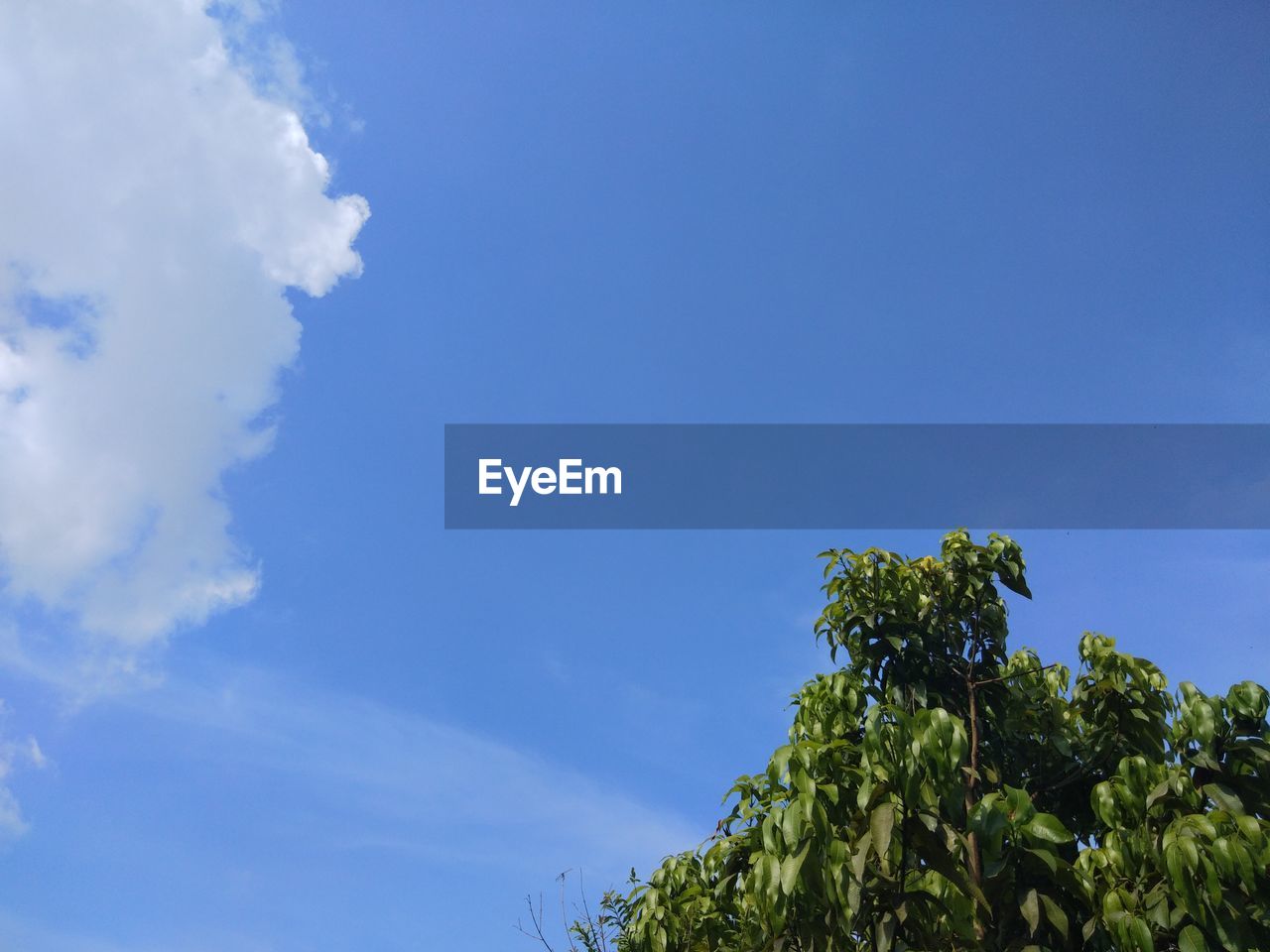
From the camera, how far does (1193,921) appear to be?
149 inches

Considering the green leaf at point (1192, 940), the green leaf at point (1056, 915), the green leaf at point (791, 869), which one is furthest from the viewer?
the green leaf at point (1056, 915)

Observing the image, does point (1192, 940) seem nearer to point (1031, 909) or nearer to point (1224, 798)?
point (1031, 909)

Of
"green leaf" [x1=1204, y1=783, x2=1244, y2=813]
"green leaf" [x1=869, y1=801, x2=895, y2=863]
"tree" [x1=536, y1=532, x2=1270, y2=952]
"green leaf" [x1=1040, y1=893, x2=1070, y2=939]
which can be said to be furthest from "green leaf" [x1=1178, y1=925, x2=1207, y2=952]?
"green leaf" [x1=869, y1=801, x2=895, y2=863]

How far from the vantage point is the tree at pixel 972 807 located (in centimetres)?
357

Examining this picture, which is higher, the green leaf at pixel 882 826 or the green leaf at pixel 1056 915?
the green leaf at pixel 882 826

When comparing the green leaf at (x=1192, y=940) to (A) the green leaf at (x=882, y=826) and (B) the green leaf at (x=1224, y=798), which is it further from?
(A) the green leaf at (x=882, y=826)

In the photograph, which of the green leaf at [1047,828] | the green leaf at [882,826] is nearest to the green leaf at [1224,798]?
the green leaf at [1047,828]

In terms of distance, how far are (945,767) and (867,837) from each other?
409 millimetres

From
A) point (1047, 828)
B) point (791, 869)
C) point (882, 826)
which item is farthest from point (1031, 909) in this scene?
point (791, 869)

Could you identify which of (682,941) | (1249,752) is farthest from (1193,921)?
(682,941)

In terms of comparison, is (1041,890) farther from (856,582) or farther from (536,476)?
(536,476)

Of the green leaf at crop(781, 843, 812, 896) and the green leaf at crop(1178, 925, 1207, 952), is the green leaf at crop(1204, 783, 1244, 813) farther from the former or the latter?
the green leaf at crop(781, 843, 812, 896)

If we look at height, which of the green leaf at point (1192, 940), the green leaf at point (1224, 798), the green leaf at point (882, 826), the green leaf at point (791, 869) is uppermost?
the green leaf at point (1224, 798)

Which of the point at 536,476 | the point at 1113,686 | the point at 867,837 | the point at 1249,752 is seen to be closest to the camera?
the point at 867,837
